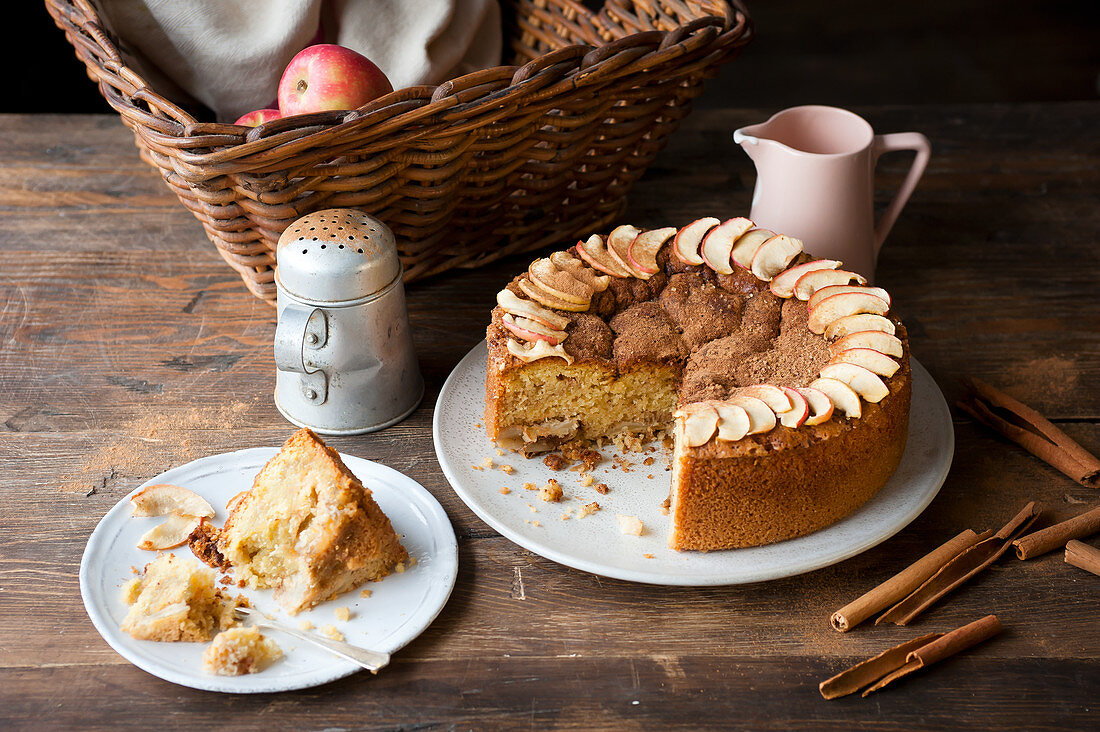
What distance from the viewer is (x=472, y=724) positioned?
4.07 feet

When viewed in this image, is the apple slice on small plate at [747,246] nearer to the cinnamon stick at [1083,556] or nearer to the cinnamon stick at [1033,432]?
the cinnamon stick at [1033,432]

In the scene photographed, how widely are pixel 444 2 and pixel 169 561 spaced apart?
143cm

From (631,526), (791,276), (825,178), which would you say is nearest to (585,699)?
(631,526)

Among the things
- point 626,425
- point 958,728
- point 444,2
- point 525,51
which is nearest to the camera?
point 958,728

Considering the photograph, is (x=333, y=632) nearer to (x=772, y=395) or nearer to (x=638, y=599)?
(x=638, y=599)

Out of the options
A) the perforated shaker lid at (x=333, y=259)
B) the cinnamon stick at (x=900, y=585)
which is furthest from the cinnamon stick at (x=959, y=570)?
the perforated shaker lid at (x=333, y=259)

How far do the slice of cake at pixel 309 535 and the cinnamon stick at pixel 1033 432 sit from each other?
111 cm

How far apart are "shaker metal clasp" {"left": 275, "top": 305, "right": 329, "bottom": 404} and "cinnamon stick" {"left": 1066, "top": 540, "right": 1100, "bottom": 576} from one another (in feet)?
4.14

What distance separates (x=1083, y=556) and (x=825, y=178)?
820mm

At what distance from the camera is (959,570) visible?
1459 millimetres

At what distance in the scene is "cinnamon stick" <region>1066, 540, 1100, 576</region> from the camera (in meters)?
1.44

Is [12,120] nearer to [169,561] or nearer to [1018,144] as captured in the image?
[169,561]

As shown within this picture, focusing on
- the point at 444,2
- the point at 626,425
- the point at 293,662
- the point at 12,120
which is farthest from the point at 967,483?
the point at 12,120

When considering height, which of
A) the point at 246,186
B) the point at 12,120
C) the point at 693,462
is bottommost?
the point at 12,120
